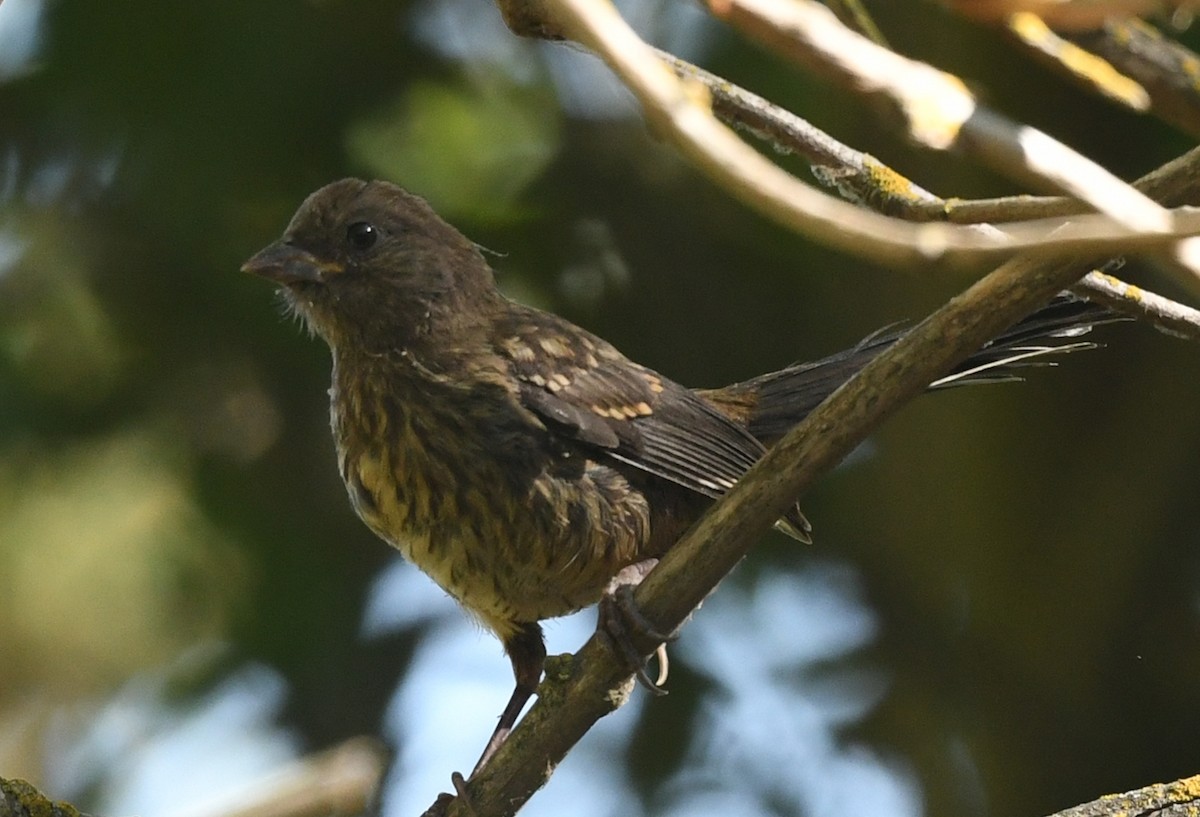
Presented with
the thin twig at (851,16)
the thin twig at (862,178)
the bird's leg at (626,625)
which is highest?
the thin twig at (851,16)

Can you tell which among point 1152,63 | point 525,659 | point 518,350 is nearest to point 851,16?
point 1152,63

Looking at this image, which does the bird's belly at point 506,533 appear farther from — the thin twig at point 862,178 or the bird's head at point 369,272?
the thin twig at point 862,178

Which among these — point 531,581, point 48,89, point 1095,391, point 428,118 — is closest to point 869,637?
point 1095,391

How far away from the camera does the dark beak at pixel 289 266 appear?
3834mm

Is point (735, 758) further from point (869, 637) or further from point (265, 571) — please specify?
point (265, 571)

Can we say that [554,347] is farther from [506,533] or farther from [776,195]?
[776,195]

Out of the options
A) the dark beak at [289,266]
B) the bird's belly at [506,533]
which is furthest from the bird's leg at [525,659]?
the dark beak at [289,266]

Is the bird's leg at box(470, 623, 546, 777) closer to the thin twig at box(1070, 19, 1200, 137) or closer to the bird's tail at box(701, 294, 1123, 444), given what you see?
the bird's tail at box(701, 294, 1123, 444)

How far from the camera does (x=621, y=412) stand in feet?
12.6

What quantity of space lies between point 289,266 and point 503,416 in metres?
0.70

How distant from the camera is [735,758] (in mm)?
4957

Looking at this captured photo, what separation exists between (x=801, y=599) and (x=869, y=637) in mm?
258

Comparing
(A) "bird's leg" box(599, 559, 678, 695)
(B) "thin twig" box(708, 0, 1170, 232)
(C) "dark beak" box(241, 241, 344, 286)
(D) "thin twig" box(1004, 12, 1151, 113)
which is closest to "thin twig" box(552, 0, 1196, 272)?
(B) "thin twig" box(708, 0, 1170, 232)

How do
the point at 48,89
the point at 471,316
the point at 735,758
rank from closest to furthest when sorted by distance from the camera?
1. the point at 471,316
2. the point at 48,89
3. the point at 735,758
